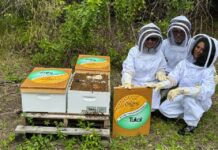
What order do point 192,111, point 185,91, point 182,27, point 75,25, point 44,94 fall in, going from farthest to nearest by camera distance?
point 75,25 → point 182,27 → point 192,111 → point 185,91 → point 44,94

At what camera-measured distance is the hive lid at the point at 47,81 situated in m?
3.41

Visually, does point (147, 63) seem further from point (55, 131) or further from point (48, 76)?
point (55, 131)

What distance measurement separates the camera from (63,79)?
3621 millimetres

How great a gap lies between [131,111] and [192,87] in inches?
27.7

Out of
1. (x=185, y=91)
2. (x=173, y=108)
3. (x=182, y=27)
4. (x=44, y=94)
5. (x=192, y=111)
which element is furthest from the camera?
(x=182, y=27)

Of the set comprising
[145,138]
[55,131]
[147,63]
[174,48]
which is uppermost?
[174,48]

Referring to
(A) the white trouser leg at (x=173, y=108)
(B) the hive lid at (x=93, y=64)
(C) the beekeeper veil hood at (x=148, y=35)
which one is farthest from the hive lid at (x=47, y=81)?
(A) the white trouser leg at (x=173, y=108)

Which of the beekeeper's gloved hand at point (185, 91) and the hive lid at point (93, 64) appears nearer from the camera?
the beekeeper's gloved hand at point (185, 91)

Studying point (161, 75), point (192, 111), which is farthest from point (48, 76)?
point (192, 111)

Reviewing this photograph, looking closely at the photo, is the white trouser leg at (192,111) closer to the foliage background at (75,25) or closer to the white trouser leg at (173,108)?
the white trouser leg at (173,108)

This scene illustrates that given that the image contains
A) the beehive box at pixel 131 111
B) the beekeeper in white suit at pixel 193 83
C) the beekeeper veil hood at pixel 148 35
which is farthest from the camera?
the beekeeper veil hood at pixel 148 35

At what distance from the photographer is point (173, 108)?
4.06 metres

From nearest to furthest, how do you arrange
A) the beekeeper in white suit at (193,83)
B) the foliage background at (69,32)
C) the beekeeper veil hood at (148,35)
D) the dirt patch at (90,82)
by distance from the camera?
1. the dirt patch at (90,82)
2. the beekeeper in white suit at (193,83)
3. the beekeeper veil hood at (148,35)
4. the foliage background at (69,32)

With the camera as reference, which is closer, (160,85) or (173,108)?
(160,85)
